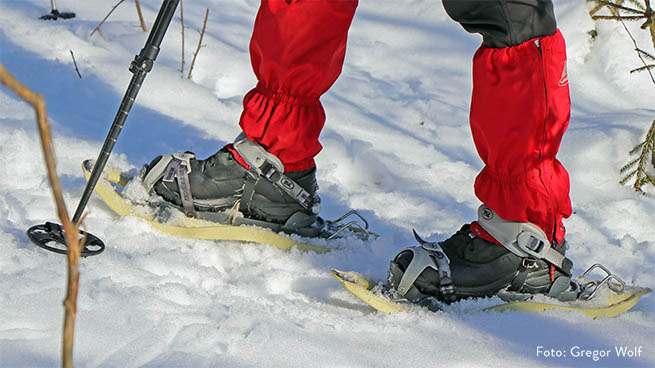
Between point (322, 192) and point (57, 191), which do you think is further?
point (322, 192)

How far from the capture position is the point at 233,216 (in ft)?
6.66

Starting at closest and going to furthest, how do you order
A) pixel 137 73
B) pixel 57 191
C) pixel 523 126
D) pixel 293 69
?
pixel 57 191
pixel 523 126
pixel 137 73
pixel 293 69

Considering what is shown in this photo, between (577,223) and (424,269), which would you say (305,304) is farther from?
(577,223)

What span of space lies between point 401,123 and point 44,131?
2.96m

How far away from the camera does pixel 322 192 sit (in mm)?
2580

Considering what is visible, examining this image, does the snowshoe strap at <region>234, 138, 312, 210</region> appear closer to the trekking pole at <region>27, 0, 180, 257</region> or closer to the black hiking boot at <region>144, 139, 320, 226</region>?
the black hiking boot at <region>144, 139, 320, 226</region>

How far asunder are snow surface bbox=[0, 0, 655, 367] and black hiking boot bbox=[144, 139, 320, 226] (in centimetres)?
15

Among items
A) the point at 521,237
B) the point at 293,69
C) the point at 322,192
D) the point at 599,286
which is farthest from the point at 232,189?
the point at 599,286

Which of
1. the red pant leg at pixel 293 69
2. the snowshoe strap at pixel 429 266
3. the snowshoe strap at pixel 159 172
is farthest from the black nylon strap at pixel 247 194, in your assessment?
the snowshoe strap at pixel 429 266

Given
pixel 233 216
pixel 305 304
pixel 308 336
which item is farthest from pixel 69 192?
pixel 308 336

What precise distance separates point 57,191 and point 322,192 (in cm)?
206

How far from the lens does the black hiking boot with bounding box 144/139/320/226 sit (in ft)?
6.62

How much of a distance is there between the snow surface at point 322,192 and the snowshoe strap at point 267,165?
0.22 metres

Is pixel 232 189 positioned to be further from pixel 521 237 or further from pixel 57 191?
pixel 57 191
